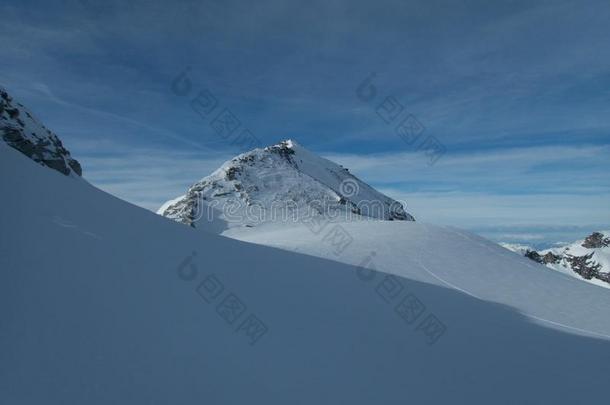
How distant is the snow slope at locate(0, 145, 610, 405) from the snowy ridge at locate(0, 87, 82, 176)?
1126 cm

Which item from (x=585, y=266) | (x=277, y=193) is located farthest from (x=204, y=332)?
(x=585, y=266)

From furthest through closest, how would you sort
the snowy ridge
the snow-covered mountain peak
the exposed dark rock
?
1. the exposed dark rock
2. the snow-covered mountain peak
3. the snowy ridge

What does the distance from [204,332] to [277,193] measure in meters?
68.7

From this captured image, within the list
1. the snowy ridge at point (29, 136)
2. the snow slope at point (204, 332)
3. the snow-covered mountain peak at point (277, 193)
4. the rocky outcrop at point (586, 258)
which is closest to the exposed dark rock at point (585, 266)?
the rocky outcrop at point (586, 258)

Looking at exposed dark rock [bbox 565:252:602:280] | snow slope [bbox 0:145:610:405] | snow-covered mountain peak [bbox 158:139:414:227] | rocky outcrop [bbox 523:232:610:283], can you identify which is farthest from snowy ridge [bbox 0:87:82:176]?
exposed dark rock [bbox 565:252:602:280]

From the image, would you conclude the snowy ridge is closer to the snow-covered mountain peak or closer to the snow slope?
the snow slope

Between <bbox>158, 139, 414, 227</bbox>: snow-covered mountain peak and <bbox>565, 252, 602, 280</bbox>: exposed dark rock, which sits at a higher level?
<bbox>158, 139, 414, 227</bbox>: snow-covered mountain peak

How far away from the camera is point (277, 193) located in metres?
74.4

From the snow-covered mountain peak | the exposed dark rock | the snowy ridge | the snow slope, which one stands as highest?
the snow-covered mountain peak

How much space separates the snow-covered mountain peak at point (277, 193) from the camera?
206 feet

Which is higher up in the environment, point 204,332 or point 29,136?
point 29,136

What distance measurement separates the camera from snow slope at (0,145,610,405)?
439 centimetres

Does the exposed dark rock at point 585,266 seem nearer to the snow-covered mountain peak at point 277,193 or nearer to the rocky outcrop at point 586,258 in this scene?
the rocky outcrop at point 586,258

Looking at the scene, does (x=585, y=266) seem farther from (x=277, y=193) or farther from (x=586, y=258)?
(x=277, y=193)
